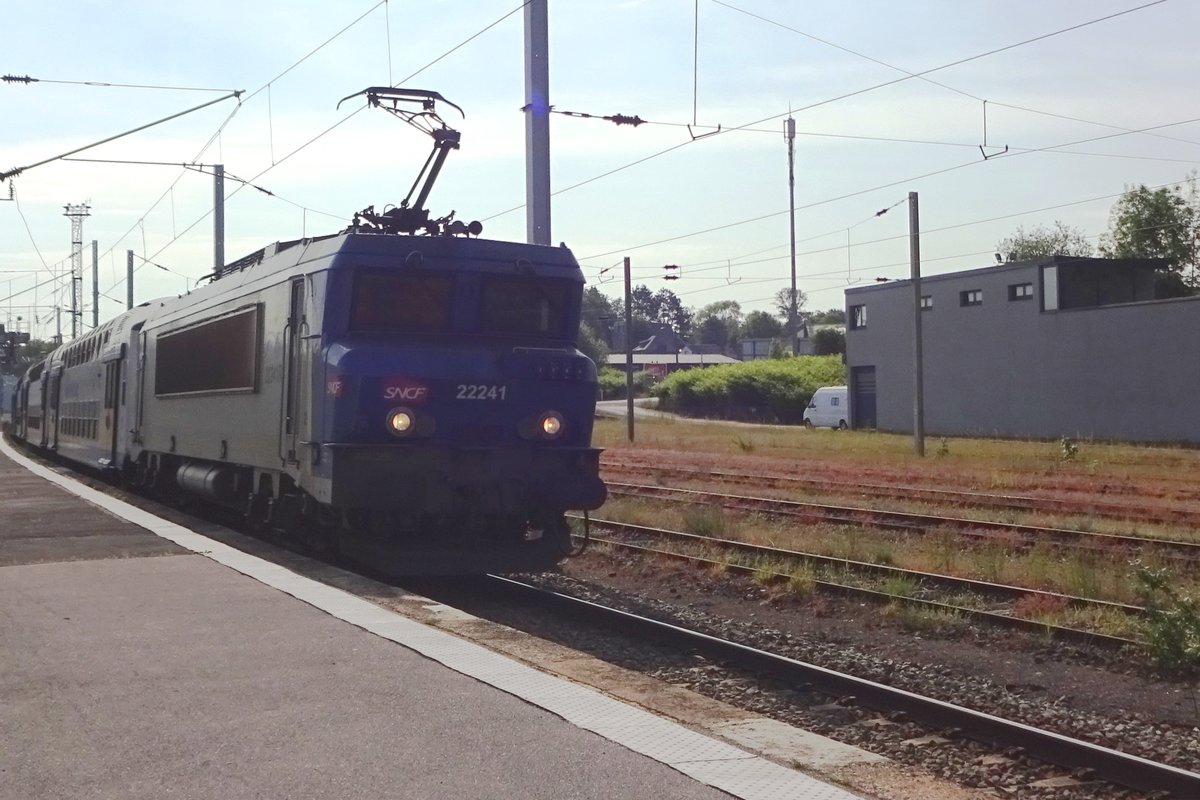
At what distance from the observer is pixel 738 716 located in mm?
7031

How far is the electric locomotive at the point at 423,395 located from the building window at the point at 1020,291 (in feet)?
114

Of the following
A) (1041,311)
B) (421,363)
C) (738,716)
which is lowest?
(738,716)

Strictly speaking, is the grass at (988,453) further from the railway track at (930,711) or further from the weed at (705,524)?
the railway track at (930,711)

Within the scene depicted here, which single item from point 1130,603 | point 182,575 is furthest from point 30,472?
point 1130,603

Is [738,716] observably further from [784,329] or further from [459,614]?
[784,329]

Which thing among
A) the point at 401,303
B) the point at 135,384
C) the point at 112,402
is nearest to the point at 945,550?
the point at 401,303

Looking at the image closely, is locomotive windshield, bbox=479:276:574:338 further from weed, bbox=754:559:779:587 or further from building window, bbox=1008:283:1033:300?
building window, bbox=1008:283:1033:300

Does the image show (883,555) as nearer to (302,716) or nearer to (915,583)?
(915,583)

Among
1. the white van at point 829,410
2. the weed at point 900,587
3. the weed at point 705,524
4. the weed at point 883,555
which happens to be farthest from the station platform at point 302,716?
the white van at point 829,410

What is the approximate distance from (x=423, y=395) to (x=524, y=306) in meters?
1.46

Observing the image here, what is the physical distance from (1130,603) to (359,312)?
6.95 metres

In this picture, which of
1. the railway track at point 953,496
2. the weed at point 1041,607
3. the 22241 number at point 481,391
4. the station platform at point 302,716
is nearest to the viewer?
the station platform at point 302,716

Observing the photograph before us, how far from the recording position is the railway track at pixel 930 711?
5910mm

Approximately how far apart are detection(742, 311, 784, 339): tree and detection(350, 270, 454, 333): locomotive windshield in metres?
169
